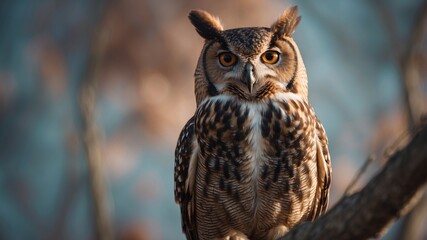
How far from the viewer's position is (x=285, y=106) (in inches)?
155

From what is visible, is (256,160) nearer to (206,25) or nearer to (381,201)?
(206,25)

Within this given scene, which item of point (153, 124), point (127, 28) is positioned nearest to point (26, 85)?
point (127, 28)

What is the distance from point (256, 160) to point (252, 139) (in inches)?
4.1

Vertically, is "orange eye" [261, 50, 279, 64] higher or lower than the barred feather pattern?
higher

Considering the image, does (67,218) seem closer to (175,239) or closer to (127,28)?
(175,239)

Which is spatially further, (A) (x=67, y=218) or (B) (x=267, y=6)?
(A) (x=67, y=218)

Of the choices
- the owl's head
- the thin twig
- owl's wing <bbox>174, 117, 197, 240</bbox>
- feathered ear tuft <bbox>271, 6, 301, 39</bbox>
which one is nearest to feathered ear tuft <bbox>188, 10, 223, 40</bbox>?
the owl's head

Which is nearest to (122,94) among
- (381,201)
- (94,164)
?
(94,164)

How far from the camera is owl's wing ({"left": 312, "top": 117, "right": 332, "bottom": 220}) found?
4039mm

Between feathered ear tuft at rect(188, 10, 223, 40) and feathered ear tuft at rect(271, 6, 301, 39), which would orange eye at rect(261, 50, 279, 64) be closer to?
feathered ear tuft at rect(271, 6, 301, 39)

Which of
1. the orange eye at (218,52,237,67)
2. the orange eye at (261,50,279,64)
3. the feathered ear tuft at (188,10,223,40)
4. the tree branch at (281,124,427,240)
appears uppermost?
the feathered ear tuft at (188,10,223,40)

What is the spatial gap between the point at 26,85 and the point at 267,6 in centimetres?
345

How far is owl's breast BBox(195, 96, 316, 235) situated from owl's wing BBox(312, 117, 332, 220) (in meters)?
0.11

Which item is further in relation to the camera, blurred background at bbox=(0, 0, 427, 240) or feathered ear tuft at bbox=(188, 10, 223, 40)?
blurred background at bbox=(0, 0, 427, 240)
